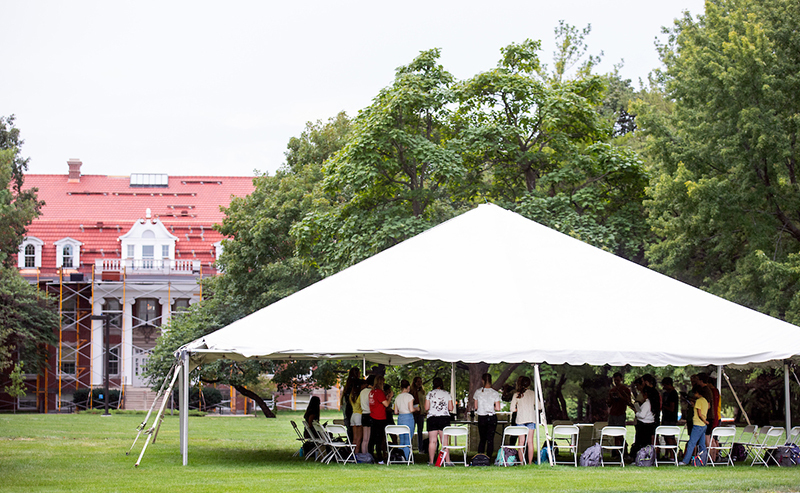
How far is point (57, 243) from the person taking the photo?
156 feet

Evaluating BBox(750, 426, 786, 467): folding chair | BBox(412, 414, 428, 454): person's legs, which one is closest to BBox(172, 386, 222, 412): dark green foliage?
BBox(412, 414, 428, 454): person's legs

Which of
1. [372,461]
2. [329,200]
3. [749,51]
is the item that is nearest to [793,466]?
[372,461]

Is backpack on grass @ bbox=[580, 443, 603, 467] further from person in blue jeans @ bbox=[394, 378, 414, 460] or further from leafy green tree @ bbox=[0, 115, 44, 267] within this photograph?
leafy green tree @ bbox=[0, 115, 44, 267]

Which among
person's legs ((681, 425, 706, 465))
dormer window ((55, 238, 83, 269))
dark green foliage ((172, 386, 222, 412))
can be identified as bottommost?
dark green foliage ((172, 386, 222, 412))

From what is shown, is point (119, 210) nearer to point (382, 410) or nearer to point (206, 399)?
point (206, 399)

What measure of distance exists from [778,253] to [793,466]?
9395 millimetres

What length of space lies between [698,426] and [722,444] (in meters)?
1.58

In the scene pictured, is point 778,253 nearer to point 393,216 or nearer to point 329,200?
point 393,216

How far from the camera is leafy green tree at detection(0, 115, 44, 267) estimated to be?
3225 cm

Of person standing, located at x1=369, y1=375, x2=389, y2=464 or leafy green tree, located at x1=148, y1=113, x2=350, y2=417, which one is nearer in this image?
person standing, located at x1=369, y1=375, x2=389, y2=464

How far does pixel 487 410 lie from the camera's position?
15289mm

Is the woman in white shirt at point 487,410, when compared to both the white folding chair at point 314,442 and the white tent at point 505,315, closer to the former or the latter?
the white tent at point 505,315

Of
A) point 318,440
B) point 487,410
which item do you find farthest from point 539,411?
point 318,440

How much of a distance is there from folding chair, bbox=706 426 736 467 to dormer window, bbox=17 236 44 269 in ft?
134
